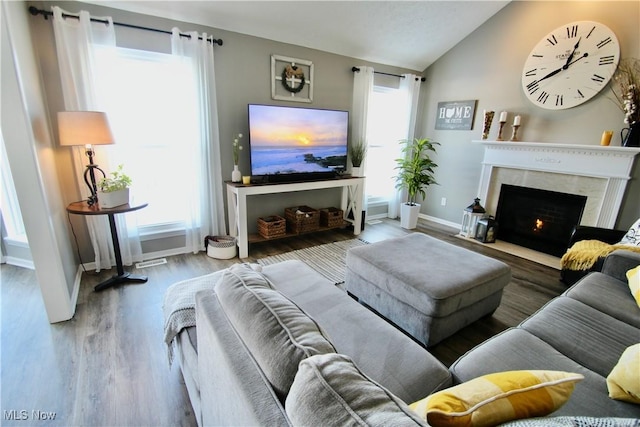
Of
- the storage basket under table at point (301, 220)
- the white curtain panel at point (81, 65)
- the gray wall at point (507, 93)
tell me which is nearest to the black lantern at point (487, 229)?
the gray wall at point (507, 93)

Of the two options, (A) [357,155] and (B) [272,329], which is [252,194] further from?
(B) [272,329]

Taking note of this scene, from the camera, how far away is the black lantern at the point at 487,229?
3674 mm

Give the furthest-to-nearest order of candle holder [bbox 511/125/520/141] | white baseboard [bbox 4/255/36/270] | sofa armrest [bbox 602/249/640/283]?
candle holder [bbox 511/125/520/141] → white baseboard [bbox 4/255/36/270] → sofa armrest [bbox 602/249/640/283]

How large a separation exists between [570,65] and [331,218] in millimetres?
3056

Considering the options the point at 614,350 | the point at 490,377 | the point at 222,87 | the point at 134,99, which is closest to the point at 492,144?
the point at 614,350

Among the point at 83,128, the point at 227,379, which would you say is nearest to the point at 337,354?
the point at 227,379

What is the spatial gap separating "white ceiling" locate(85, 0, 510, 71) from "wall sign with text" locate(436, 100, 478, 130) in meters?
0.78

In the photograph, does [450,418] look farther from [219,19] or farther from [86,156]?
[219,19]

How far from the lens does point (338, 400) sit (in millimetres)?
575

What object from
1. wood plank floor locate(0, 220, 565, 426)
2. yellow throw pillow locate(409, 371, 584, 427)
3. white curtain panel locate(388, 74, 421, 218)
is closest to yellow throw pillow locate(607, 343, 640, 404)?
yellow throw pillow locate(409, 371, 584, 427)

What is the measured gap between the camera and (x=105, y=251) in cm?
272

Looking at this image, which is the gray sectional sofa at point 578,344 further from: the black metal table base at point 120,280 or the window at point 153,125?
the window at point 153,125

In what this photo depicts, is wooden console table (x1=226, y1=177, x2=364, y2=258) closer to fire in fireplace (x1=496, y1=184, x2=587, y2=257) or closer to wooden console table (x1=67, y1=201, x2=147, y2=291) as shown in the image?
wooden console table (x1=67, y1=201, x2=147, y2=291)

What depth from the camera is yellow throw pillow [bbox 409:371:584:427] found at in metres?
0.63
